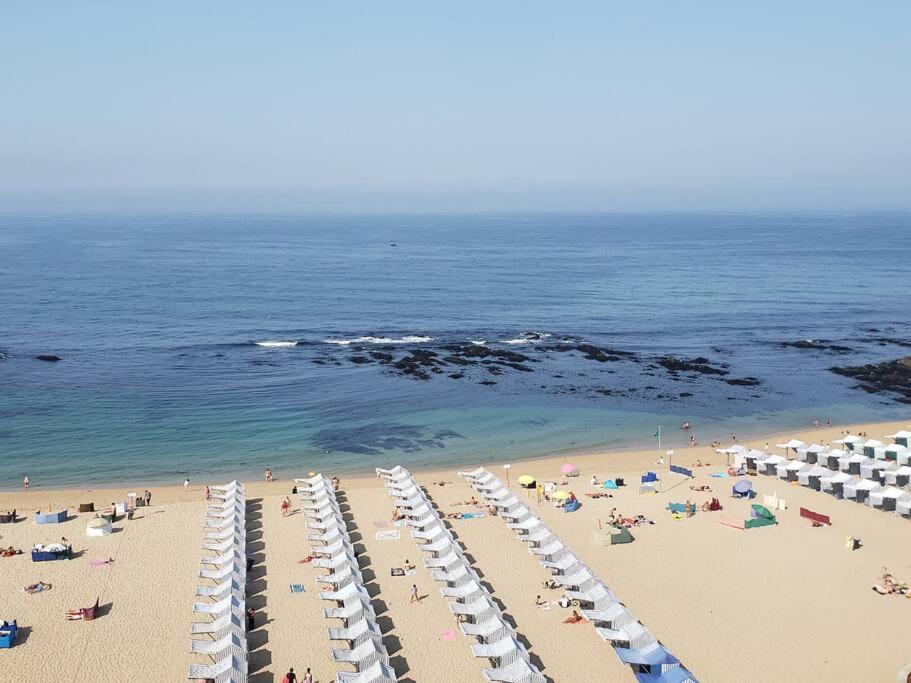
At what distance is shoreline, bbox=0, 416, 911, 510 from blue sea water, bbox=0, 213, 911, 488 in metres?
0.87

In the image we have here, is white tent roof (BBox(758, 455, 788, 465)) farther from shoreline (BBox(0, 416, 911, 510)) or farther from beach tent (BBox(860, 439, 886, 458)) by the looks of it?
beach tent (BBox(860, 439, 886, 458))

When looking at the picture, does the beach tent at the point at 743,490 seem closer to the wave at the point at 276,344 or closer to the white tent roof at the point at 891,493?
the white tent roof at the point at 891,493

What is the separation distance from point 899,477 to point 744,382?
22.2m

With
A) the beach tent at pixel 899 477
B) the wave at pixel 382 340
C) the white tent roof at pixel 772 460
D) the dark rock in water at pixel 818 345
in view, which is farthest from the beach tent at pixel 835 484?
the wave at pixel 382 340

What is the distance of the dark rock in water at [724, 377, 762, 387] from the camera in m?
56.8

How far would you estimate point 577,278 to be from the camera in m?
115

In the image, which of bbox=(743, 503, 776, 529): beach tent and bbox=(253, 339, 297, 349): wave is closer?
bbox=(743, 503, 776, 529): beach tent

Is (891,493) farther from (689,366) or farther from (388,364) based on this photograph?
(388,364)

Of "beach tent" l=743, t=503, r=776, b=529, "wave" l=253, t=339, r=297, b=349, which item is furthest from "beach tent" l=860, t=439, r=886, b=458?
"wave" l=253, t=339, r=297, b=349

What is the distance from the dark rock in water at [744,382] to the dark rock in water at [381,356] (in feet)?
83.1

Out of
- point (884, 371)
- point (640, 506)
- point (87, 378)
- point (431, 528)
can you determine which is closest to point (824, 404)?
point (884, 371)

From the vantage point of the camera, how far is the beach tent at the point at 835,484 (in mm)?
34438

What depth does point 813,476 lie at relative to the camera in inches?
1399

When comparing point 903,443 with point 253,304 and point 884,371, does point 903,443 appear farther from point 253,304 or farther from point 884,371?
point 253,304
